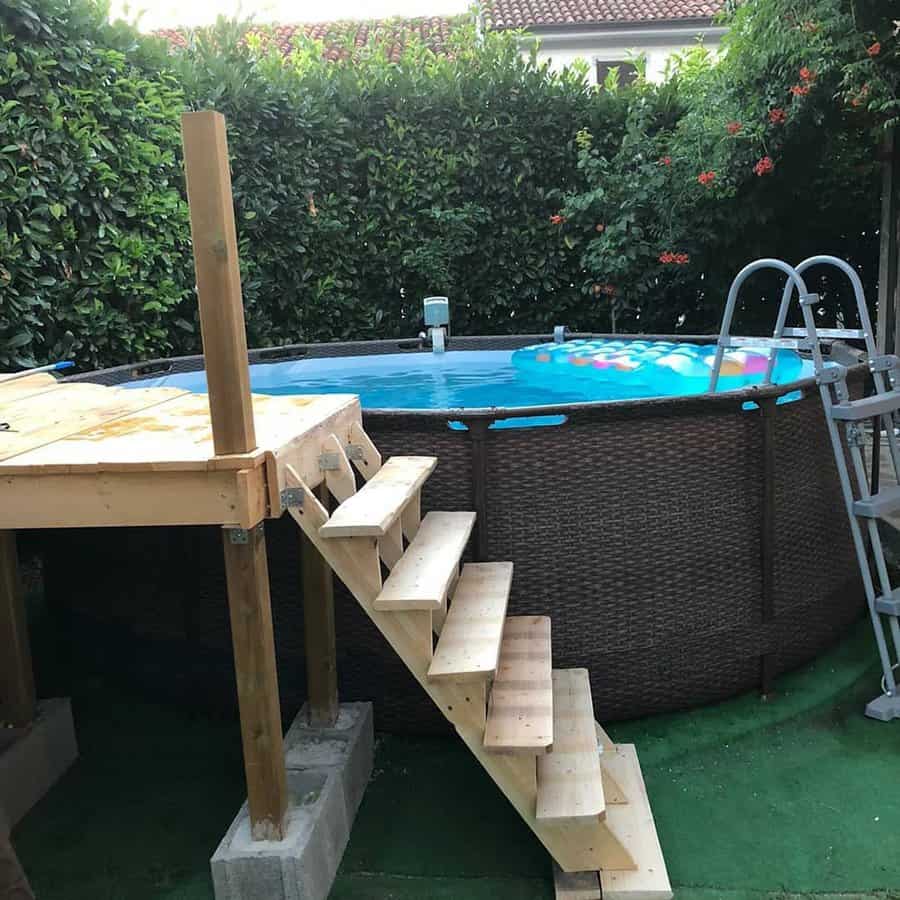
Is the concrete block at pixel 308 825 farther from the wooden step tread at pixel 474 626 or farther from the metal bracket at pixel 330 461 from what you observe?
the metal bracket at pixel 330 461

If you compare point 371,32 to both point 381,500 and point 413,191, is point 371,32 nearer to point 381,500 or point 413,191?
point 413,191

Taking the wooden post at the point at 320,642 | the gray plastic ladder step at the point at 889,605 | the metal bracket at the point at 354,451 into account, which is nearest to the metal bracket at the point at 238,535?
the wooden post at the point at 320,642

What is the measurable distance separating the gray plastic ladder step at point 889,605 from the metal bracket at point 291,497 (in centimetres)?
203

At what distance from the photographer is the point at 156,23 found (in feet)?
17.5

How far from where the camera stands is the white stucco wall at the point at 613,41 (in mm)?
14539

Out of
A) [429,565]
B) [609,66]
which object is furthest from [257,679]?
[609,66]

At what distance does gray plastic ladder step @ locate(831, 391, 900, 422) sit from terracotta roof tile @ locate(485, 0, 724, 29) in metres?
13.1

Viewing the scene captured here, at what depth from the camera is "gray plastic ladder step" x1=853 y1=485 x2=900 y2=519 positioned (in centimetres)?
289

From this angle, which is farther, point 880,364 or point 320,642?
point 880,364

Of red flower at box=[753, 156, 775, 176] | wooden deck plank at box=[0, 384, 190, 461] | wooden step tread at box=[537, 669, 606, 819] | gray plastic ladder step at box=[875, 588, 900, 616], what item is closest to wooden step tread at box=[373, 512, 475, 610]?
wooden step tread at box=[537, 669, 606, 819]

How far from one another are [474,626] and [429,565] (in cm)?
20

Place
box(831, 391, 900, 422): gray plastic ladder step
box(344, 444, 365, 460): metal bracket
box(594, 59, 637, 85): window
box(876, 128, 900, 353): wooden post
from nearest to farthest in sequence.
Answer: box(344, 444, 365, 460): metal bracket, box(831, 391, 900, 422): gray plastic ladder step, box(876, 128, 900, 353): wooden post, box(594, 59, 637, 85): window

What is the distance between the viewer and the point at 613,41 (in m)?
14.7

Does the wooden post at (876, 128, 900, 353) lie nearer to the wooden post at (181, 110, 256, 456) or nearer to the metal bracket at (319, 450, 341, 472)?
the metal bracket at (319, 450, 341, 472)
